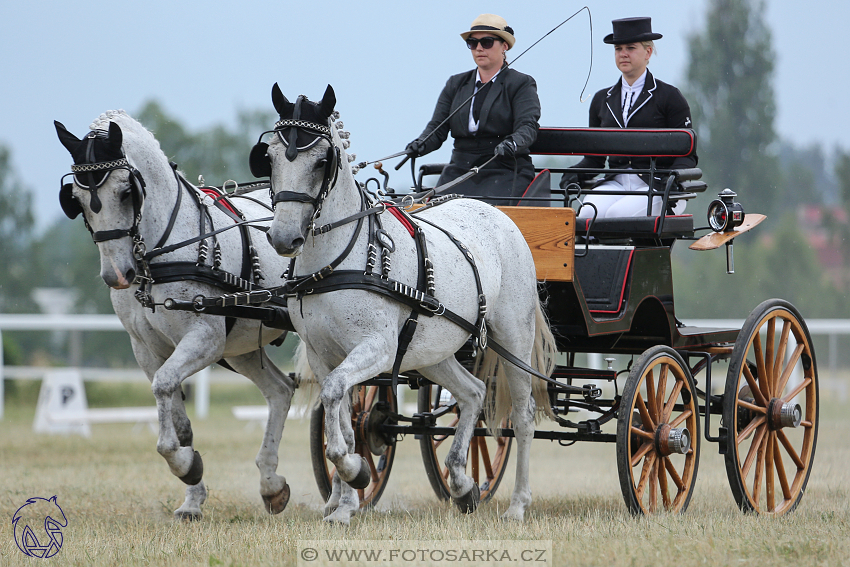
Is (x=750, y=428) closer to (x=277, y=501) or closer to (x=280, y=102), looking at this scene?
(x=277, y=501)

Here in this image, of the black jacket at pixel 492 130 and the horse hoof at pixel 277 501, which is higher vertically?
the black jacket at pixel 492 130

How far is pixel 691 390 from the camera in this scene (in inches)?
217

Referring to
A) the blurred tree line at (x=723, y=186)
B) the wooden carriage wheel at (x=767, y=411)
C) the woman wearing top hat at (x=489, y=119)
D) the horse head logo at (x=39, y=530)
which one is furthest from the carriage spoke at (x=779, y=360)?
the blurred tree line at (x=723, y=186)

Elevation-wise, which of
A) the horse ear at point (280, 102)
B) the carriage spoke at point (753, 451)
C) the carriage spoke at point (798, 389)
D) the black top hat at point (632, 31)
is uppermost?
the black top hat at point (632, 31)

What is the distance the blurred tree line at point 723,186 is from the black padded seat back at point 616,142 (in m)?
22.1

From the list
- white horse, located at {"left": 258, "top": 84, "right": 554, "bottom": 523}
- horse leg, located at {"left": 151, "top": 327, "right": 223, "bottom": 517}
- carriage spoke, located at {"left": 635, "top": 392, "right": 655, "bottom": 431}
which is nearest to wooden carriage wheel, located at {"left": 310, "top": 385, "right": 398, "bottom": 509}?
white horse, located at {"left": 258, "top": 84, "right": 554, "bottom": 523}

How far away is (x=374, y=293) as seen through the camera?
4.53 m

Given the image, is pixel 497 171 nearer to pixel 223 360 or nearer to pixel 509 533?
pixel 223 360

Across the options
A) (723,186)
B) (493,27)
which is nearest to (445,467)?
(493,27)

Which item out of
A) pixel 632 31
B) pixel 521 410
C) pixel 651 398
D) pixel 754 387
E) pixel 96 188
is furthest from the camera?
pixel 632 31

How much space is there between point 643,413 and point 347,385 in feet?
5.84

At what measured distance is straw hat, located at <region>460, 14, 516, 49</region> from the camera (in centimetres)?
602

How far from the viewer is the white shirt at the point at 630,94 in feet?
21.5

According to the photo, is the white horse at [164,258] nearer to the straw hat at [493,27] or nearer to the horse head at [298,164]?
the horse head at [298,164]
